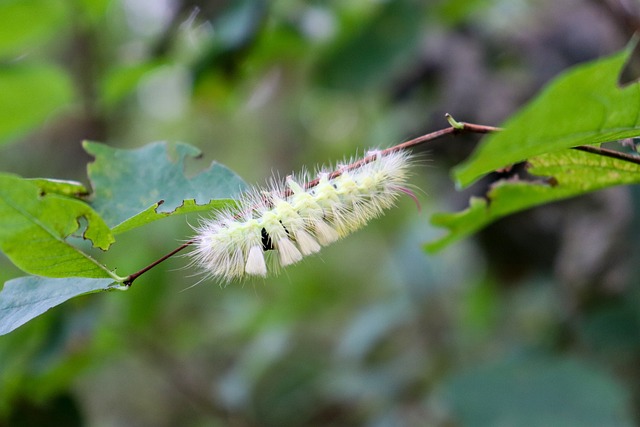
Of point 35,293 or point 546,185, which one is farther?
point 546,185

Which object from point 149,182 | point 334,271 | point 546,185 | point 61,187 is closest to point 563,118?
point 546,185

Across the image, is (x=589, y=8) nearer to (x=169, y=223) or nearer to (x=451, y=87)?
(x=451, y=87)

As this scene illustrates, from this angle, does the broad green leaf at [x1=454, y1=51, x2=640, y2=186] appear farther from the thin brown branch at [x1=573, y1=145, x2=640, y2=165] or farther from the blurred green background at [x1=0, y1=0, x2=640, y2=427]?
the blurred green background at [x1=0, y1=0, x2=640, y2=427]

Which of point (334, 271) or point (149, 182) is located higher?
point (334, 271)

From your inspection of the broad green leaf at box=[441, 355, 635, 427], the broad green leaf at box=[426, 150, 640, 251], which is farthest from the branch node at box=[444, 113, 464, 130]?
the broad green leaf at box=[441, 355, 635, 427]

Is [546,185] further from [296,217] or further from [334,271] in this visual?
[334,271]

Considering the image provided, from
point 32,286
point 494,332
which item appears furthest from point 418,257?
point 32,286
